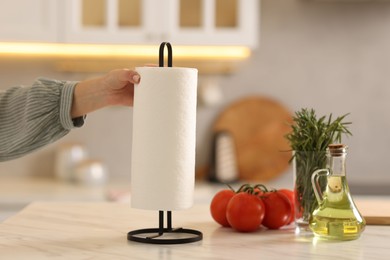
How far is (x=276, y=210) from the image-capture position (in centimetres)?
164

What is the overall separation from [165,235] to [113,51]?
228 centimetres

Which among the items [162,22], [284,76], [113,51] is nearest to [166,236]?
[162,22]

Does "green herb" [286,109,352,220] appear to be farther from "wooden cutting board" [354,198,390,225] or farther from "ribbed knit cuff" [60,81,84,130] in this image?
"ribbed knit cuff" [60,81,84,130]

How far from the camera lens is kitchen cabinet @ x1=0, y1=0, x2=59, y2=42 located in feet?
11.2

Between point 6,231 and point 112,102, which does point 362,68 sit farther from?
point 6,231

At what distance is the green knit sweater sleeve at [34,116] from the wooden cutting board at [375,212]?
0.74m

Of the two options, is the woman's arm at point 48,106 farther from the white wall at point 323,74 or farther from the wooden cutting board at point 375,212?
the white wall at point 323,74

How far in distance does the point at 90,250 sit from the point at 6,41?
7.28 feet

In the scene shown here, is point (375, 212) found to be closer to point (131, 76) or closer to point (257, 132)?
point (131, 76)

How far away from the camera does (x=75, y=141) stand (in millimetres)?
3861

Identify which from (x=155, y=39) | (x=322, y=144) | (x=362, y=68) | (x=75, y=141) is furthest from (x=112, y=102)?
(x=362, y=68)

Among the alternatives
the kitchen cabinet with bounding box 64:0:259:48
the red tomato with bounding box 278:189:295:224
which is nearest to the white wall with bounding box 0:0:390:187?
the kitchen cabinet with bounding box 64:0:259:48

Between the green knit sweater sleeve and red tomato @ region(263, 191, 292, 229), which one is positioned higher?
the green knit sweater sleeve

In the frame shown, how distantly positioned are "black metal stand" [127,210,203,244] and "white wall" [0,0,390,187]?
230 centimetres
